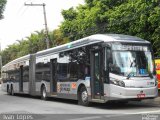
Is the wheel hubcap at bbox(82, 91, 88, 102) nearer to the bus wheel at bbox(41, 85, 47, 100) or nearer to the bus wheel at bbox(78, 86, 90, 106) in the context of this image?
the bus wheel at bbox(78, 86, 90, 106)

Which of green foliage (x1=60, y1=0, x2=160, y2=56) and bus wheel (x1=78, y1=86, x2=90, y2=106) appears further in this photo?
green foliage (x1=60, y1=0, x2=160, y2=56)

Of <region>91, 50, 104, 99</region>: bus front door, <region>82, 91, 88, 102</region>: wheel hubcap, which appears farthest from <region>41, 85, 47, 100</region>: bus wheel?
<region>91, 50, 104, 99</region>: bus front door

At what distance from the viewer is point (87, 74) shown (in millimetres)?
19328

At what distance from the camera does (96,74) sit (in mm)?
18625

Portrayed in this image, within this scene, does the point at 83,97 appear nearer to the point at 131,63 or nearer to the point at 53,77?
the point at 131,63

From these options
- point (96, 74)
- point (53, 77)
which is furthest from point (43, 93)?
point (96, 74)

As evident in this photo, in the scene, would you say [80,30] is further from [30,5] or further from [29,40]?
[29,40]

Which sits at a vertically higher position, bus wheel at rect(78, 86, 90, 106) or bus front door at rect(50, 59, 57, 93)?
bus front door at rect(50, 59, 57, 93)

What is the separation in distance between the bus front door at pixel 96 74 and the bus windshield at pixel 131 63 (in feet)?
2.70

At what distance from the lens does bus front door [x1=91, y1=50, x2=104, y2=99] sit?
719 inches

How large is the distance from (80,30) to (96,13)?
120 inches

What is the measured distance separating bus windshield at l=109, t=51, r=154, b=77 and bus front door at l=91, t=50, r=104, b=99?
823 millimetres

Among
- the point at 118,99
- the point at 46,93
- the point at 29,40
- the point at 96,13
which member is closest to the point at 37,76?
Answer: the point at 46,93

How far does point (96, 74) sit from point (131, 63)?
5.81 ft
